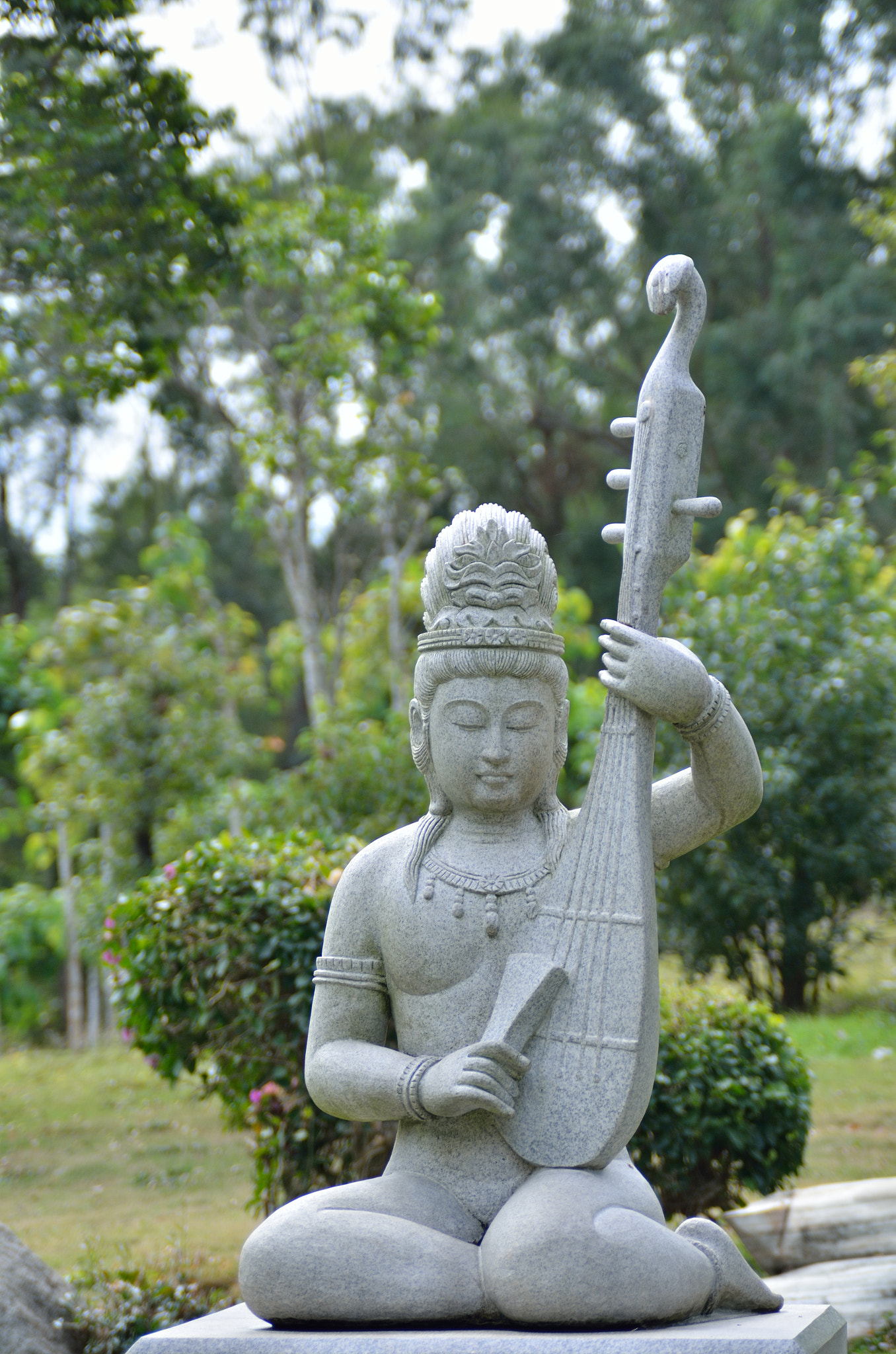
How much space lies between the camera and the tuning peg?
3.19 m

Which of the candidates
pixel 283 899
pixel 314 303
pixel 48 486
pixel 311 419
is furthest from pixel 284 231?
pixel 48 486

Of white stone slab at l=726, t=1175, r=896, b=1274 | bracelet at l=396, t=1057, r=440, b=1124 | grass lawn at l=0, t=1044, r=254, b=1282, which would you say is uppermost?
bracelet at l=396, t=1057, r=440, b=1124

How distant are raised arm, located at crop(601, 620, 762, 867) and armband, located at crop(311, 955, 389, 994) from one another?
0.71 metres

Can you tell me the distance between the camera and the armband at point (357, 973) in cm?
323

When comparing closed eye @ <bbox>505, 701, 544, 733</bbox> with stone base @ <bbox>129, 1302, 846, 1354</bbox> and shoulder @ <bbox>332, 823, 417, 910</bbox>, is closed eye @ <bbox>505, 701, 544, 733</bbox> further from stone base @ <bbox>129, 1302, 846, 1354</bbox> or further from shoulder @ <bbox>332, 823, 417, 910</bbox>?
stone base @ <bbox>129, 1302, 846, 1354</bbox>

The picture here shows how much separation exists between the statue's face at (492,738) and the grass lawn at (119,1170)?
2.92 meters

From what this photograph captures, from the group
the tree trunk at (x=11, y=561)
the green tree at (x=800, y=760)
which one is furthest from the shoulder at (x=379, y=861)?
the tree trunk at (x=11, y=561)

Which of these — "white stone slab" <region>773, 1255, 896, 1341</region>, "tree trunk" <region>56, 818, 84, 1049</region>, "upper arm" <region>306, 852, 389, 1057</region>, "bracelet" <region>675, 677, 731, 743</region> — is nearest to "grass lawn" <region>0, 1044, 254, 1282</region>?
"white stone slab" <region>773, 1255, 896, 1341</region>

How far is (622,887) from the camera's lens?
122 inches

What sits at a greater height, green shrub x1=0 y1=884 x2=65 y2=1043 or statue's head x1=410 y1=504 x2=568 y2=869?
statue's head x1=410 y1=504 x2=568 y2=869

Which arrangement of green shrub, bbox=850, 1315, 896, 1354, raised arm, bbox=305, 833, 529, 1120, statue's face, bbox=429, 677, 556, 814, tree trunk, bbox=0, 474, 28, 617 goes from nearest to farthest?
raised arm, bbox=305, 833, 529, 1120, statue's face, bbox=429, 677, 556, 814, green shrub, bbox=850, 1315, 896, 1354, tree trunk, bbox=0, 474, 28, 617

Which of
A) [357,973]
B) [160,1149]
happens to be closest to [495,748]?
[357,973]

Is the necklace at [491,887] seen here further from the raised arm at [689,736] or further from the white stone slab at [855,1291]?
the white stone slab at [855,1291]

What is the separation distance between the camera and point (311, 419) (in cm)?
1296
